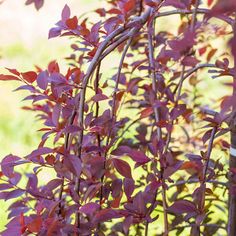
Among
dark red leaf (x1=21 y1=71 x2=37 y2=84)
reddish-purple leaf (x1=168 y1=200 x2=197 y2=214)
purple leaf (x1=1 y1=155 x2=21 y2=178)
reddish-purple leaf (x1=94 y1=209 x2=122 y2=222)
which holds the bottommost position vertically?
reddish-purple leaf (x1=94 y1=209 x2=122 y2=222)

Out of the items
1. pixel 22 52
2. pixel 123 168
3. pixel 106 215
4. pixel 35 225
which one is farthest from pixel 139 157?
pixel 22 52

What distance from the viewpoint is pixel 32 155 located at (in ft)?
3.91

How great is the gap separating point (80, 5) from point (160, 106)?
5181mm

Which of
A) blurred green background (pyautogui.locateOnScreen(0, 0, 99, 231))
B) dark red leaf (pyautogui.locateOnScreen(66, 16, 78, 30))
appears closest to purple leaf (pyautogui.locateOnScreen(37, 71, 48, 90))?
dark red leaf (pyautogui.locateOnScreen(66, 16, 78, 30))

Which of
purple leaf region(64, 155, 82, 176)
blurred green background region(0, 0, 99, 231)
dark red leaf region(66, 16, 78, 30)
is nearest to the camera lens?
purple leaf region(64, 155, 82, 176)

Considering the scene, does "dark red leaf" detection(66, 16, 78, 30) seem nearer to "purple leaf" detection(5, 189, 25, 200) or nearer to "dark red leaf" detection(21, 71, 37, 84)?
"dark red leaf" detection(21, 71, 37, 84)

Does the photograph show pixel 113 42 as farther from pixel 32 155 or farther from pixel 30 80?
pixel 32 155

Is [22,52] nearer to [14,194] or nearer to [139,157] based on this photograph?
[14,194]

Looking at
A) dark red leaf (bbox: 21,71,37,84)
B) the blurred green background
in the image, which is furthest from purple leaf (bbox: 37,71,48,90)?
the blurred green background

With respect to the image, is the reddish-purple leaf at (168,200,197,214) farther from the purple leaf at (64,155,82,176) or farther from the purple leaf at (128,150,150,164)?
the purple leaf at (64,155,82,176)

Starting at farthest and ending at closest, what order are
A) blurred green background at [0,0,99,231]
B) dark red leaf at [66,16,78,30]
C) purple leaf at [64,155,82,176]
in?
blurred green background at [0,0,99,231]
dark red leaf at [66,16,78,30]
purple leaf at [64,155,82,176]

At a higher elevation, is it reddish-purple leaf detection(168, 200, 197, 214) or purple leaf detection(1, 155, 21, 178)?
purple leaf detection(1, 155, 21, 178)

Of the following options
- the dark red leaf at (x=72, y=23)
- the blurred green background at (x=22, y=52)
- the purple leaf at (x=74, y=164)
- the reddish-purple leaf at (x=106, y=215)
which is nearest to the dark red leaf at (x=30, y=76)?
the dark red leaf at (x=72, y=23)

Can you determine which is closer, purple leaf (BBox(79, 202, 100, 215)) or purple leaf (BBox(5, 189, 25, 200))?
purple leaf (BBox(79, 202, 100, 215))
